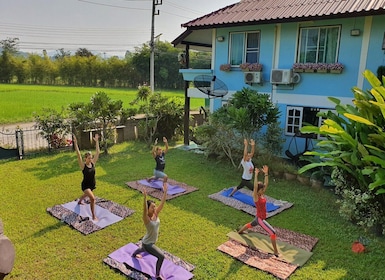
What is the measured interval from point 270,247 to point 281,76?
23.7ft

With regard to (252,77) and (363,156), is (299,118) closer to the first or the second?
(252,77)

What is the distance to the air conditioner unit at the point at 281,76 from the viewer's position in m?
11.6

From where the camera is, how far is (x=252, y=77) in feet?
40.9

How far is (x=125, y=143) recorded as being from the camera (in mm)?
15586

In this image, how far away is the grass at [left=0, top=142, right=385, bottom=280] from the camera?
560 cm

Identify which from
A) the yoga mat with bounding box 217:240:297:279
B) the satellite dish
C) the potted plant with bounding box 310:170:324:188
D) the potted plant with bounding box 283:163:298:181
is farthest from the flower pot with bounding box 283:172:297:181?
the yoga mat with bounding box 217:240:297:279

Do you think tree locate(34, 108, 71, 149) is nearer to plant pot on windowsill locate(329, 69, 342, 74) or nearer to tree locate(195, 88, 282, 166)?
tree locate(195, 88, 282, 166)

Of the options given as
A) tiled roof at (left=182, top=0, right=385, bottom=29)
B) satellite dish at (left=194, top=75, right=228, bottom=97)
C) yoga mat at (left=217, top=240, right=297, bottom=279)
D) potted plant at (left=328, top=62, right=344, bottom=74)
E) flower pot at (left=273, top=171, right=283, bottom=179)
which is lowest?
yoga mat at (left=217, top=240, right=297, bottom=279)

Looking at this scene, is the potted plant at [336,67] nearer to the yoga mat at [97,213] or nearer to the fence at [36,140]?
Answer: the yoga mat at [97,213]

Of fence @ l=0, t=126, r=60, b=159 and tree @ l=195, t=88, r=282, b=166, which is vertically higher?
tree @ l=195, t=88, r=282, b=166

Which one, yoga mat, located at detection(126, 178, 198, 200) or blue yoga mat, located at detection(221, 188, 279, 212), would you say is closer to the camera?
blue yoga mat, located at detection(221, 188, 279, 212)

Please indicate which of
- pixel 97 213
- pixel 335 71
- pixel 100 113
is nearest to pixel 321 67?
pixel 335 71

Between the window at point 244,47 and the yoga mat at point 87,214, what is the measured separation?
8119 mm

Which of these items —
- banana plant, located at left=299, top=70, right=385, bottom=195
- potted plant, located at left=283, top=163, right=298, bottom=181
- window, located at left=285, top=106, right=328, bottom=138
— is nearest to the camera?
banana plant, located at left=299, top=70, right=385, bottom=195
